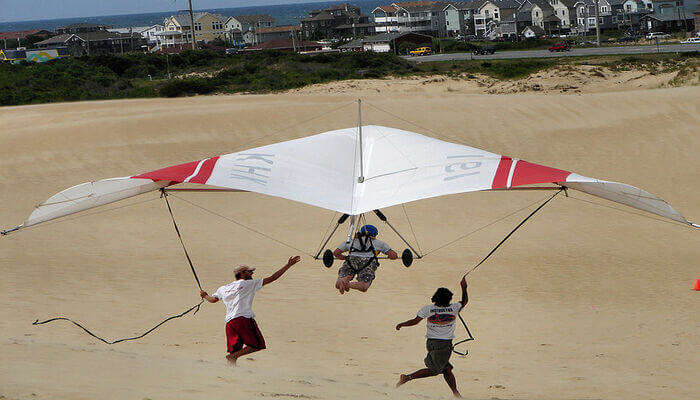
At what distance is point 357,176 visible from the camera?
948 centimetres

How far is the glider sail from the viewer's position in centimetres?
866

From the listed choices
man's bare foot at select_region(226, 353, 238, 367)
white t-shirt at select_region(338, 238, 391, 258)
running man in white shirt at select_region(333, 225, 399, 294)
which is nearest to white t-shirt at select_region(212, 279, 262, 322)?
man's bare foot at select_region(226, 353, 238, 367)

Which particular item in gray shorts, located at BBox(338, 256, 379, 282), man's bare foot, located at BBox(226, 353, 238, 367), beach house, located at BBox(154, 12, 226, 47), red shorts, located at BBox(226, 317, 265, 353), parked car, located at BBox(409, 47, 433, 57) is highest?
beach house, located at BBox(154, 12, 226, 47)

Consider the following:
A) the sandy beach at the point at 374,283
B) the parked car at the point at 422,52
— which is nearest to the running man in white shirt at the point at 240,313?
the sandy beach at the point at 374,283

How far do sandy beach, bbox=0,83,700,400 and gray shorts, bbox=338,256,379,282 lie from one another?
88cm

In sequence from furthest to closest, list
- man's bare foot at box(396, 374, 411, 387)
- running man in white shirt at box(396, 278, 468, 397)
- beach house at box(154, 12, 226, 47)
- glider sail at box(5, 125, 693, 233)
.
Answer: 1. beach house at box(154, 12, 226, 47)
2. glider sail at box(5, 125, 693, 233)
3. man's bare foot at box(396, 374, 411, 387)
4. running man in white shirt at box(396, 278, 468, 397)

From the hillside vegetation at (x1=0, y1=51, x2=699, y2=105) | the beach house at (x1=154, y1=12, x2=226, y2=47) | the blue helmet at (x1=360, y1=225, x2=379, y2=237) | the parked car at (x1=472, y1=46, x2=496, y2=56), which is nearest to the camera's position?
the blue helmet at (x1=360, y1=225, x2=379, y2=237)

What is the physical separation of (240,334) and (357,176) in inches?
97.4

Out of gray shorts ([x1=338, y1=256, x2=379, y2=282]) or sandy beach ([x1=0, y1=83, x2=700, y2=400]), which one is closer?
sandy beach ([x1=0, y1=83, x2=700, y2=400])

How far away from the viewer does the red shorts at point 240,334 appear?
316 inches

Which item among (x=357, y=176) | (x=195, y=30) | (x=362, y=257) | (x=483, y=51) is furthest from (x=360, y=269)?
(x=195, y=30)

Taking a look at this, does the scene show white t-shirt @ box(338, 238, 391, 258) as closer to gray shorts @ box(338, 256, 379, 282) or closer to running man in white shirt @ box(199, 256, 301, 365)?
gray shorts @ box(338, 256, 379, 282)

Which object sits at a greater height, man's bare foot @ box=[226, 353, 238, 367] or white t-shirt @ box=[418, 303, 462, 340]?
white t-shirt @ box=[418, 303, 462, 340]

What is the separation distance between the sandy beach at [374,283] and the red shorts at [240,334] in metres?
0.29
